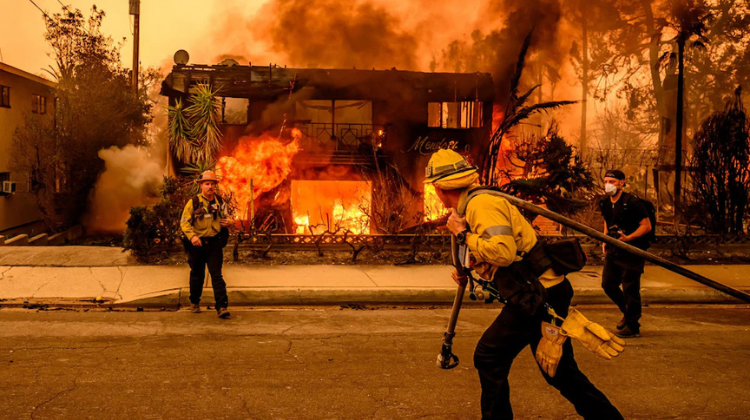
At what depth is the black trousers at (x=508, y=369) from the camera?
11.9ft

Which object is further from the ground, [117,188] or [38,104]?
[38,104]

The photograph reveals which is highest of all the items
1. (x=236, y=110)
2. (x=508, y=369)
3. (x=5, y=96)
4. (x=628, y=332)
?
(x=5, y=96)

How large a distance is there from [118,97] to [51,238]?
17.8ft

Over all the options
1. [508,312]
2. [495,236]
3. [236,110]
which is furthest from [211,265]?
[236,110]

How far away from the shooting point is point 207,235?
7312 millimetres

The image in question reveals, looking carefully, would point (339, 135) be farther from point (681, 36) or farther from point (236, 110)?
point (681, 36)

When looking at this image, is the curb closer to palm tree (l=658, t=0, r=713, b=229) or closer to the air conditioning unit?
palm tree (l=658, t=0, r=713, b=229)

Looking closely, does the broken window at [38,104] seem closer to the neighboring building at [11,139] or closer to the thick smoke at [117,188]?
the neighboring building at [11,139]

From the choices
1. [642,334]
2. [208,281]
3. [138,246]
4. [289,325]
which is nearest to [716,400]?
[642,334]

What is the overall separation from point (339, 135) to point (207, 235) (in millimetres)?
12276

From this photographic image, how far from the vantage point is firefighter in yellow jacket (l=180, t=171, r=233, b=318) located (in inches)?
285

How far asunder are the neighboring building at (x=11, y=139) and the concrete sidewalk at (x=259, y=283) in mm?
11515

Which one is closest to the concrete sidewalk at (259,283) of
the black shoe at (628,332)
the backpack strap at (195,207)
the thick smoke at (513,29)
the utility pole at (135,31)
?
the backpack strap at (195,207)

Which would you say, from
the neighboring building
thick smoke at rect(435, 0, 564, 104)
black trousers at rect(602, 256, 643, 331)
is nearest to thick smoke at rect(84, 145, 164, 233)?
the neighboring building
